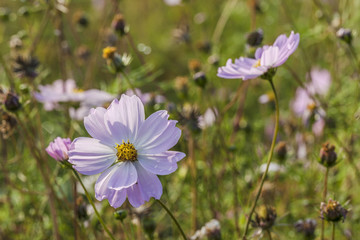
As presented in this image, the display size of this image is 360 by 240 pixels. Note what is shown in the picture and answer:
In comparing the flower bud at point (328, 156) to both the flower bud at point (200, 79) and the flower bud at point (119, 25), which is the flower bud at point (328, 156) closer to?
the flower bud at point (200, 79)

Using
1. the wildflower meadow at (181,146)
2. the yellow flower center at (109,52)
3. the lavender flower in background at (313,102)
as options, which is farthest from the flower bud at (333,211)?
the yellow flower center at (109,52)

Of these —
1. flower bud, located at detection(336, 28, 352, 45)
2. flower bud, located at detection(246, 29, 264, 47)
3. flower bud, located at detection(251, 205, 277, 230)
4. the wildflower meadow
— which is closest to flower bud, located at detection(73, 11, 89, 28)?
the wildflower meadow

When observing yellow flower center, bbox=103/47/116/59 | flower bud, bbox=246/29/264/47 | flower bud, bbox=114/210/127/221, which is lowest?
flower bud, bbox=114/210/127/221

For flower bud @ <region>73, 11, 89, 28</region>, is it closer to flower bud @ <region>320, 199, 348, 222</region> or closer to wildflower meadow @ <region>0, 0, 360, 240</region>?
wildflower meadow @ <region>0, 0, 360, 240</region>

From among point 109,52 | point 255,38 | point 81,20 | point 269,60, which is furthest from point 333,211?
point 81,20

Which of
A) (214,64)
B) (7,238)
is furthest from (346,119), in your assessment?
(7,238)

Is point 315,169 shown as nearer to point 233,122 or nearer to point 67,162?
point 233,122

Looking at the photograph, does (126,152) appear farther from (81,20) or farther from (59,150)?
(81,20)
